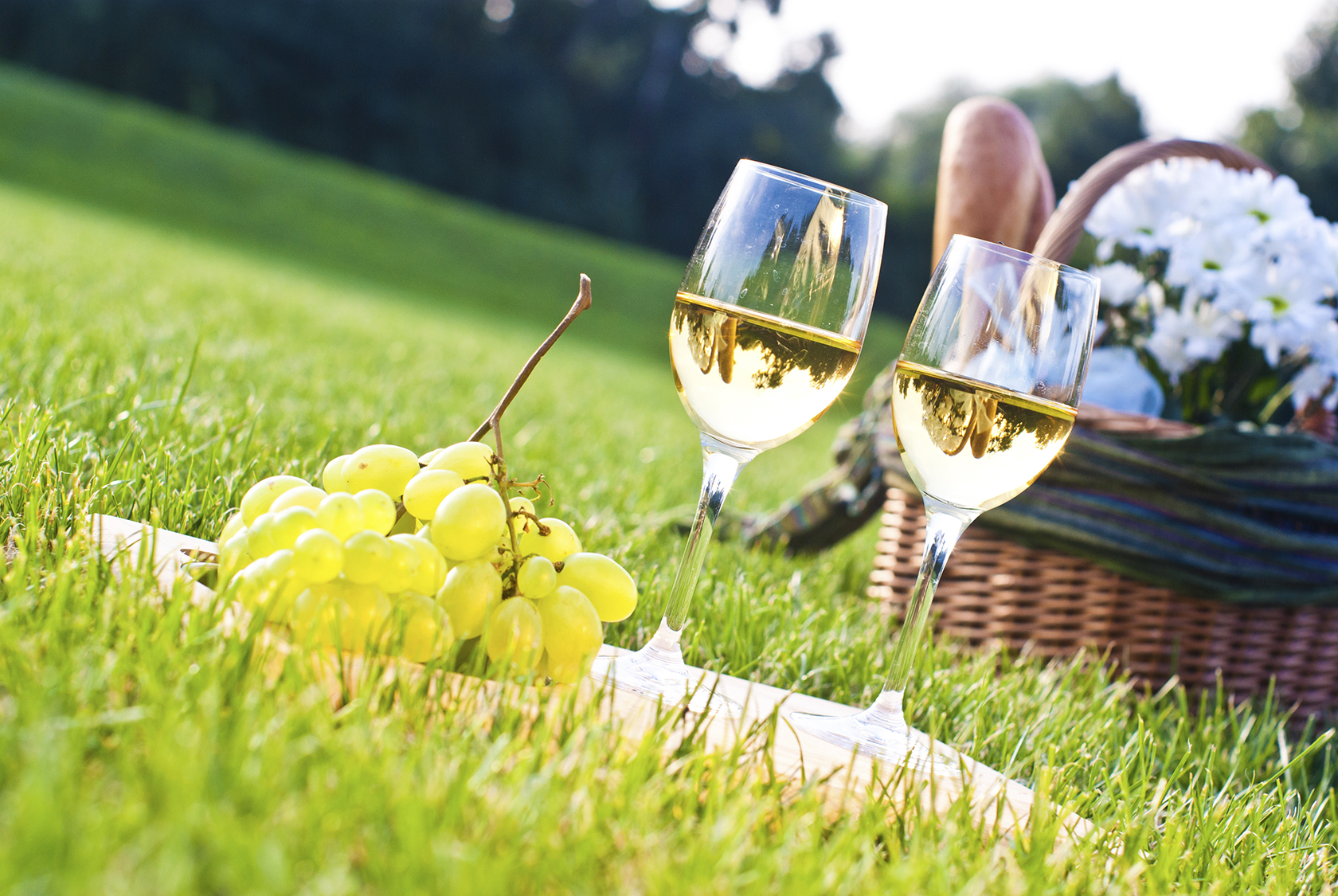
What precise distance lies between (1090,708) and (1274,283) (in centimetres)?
103

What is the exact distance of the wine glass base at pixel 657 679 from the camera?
108 centimetres

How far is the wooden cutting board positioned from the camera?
36.9 inches

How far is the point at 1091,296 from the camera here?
3.96 feet

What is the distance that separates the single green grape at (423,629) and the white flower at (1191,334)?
181 centimetres

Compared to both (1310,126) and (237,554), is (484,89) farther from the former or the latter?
(237,554)

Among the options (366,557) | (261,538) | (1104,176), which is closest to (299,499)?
(261,538)

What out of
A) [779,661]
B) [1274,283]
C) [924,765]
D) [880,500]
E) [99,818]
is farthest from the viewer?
[880,500]

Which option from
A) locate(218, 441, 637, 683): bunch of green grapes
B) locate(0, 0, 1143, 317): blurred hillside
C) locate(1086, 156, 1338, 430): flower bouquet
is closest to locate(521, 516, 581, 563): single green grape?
locate(218, 441, 637, 683): bunch of green grapes

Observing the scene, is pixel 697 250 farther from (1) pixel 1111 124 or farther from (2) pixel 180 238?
(1) pixel 1111 124

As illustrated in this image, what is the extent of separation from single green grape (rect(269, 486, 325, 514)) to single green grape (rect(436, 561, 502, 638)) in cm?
17

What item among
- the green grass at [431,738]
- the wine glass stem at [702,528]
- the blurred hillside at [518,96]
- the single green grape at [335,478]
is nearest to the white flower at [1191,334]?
the green grass at [431,738]

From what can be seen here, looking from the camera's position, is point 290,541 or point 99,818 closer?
point 99,818

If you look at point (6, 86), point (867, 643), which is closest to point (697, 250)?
point (867, 643)

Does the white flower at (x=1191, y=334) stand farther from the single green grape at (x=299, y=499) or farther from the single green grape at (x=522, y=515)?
the single green grape at (x=299, y=499)
